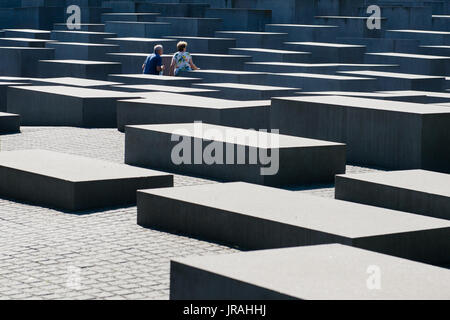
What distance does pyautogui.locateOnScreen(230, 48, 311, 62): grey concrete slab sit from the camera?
87.4ft

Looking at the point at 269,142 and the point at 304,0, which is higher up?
the point at 304,0

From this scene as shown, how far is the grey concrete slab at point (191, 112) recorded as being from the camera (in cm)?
1609

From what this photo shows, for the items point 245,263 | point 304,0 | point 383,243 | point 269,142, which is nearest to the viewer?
point 245,263

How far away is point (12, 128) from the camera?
58.1ft

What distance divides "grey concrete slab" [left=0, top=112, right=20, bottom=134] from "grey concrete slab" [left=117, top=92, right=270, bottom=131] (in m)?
1.81

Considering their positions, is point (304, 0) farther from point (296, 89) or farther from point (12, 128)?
point (12, 128)

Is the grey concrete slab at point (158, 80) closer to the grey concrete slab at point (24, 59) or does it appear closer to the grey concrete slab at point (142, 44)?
the grey concrete slab at point (24, 59)

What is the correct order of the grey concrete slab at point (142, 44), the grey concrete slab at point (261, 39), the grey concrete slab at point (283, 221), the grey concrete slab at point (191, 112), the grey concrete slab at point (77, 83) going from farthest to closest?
the grey concrete slab at point (261, 39) < the grey concrete slab at point (142, 44) < the grey concrete slab at point (77, 83) < the grey concrete slab at point (191, 112) < the grey concrete slab at point (283, 221)

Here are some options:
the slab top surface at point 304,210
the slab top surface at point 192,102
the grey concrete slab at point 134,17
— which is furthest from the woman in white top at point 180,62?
the slab top surface at point 304,210

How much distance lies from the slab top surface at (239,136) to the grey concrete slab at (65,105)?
14.3 feet

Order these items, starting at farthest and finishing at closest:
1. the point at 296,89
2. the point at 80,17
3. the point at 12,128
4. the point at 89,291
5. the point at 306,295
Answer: the point at 80,17, the point at 296,89, the point at 12,128, the point at 89,291, the point at 306,295
